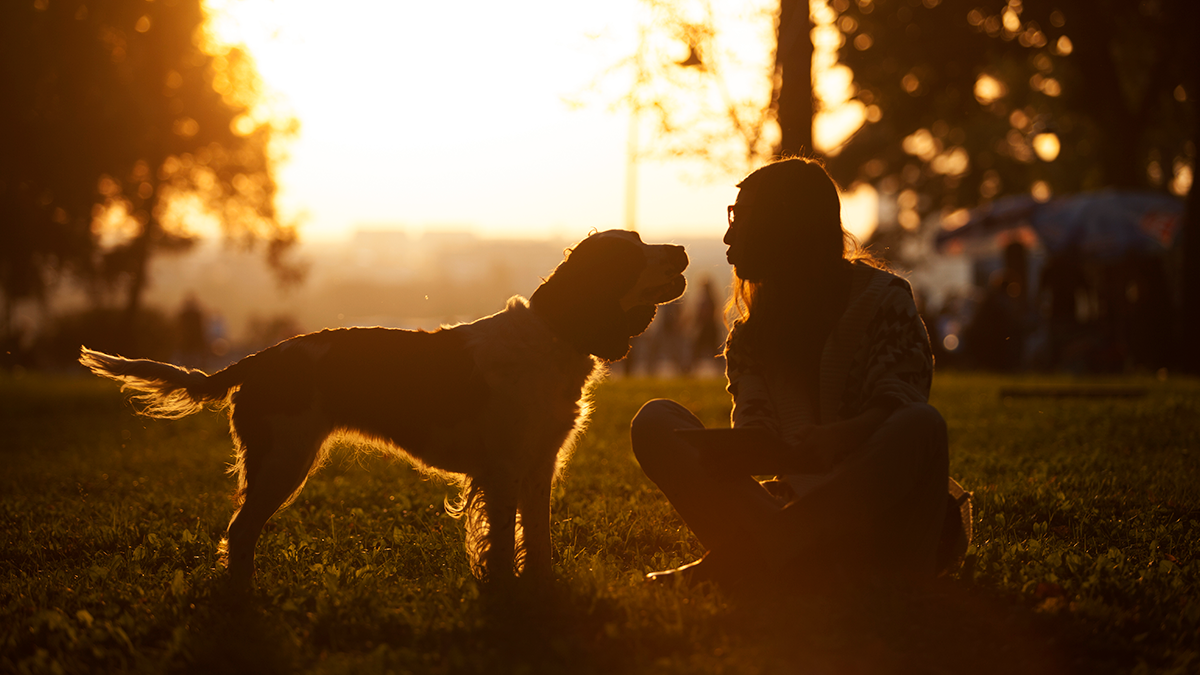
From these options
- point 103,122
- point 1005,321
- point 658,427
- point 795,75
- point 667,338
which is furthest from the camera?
point 667,338

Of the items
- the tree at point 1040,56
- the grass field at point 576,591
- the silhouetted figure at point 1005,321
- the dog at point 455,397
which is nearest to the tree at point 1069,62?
the tree at point 1040,56

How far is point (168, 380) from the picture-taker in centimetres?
437

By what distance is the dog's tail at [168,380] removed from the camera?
434 centimetres

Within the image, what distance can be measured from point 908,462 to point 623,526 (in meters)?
2.06

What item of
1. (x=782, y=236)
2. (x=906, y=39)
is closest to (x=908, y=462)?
(x=782, y=236)

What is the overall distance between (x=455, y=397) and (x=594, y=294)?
77cm

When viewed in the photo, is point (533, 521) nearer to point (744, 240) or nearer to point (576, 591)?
point (576, 591)

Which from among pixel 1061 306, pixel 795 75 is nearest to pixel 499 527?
pixel 795 75

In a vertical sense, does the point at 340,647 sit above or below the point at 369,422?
below

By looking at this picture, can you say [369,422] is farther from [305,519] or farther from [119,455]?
[119,455]

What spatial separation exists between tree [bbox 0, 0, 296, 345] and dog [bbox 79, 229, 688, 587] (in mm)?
10440

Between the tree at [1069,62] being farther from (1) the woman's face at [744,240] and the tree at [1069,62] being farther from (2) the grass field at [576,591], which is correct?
(1) the woman's face at [744,240]

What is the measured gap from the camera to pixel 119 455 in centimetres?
881

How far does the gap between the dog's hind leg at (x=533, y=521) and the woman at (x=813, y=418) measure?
1.93ft
